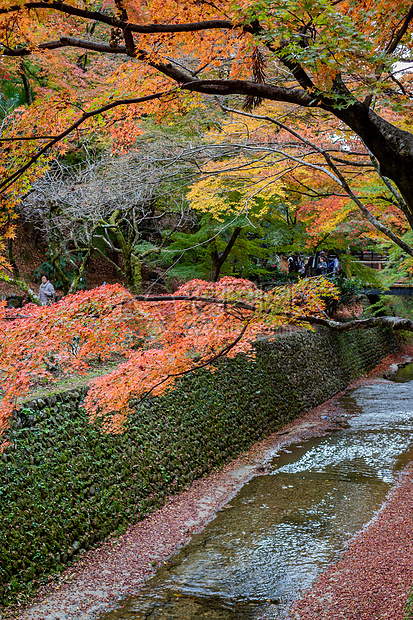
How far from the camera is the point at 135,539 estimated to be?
8156 millimetres

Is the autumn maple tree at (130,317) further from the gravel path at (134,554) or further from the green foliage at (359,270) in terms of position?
the green foliage at (359,270)

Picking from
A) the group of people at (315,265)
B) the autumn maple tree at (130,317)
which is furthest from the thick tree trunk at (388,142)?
the group of people at (315,265)

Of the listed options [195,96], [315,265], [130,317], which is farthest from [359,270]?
[195,96]

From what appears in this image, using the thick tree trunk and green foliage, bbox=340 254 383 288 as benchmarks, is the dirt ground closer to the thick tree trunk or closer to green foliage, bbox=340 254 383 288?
the thick tree trunk

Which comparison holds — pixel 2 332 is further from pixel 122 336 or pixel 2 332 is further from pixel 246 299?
pixel 246 299

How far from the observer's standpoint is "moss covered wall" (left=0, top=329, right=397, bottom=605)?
22.5 ft

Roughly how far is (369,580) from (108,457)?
4.52m

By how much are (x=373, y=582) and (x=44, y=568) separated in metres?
4.19

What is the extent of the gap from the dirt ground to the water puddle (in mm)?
236

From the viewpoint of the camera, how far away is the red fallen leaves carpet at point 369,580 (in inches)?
211

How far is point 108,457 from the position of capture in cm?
870

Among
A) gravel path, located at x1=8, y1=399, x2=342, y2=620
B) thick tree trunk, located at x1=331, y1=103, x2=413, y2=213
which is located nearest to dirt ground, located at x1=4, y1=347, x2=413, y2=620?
gravel path, located at x1=8, y1=399, x2=342, y2=620

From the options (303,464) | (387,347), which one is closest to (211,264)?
(303,464)

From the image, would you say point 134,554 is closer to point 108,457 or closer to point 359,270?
point 108,457
